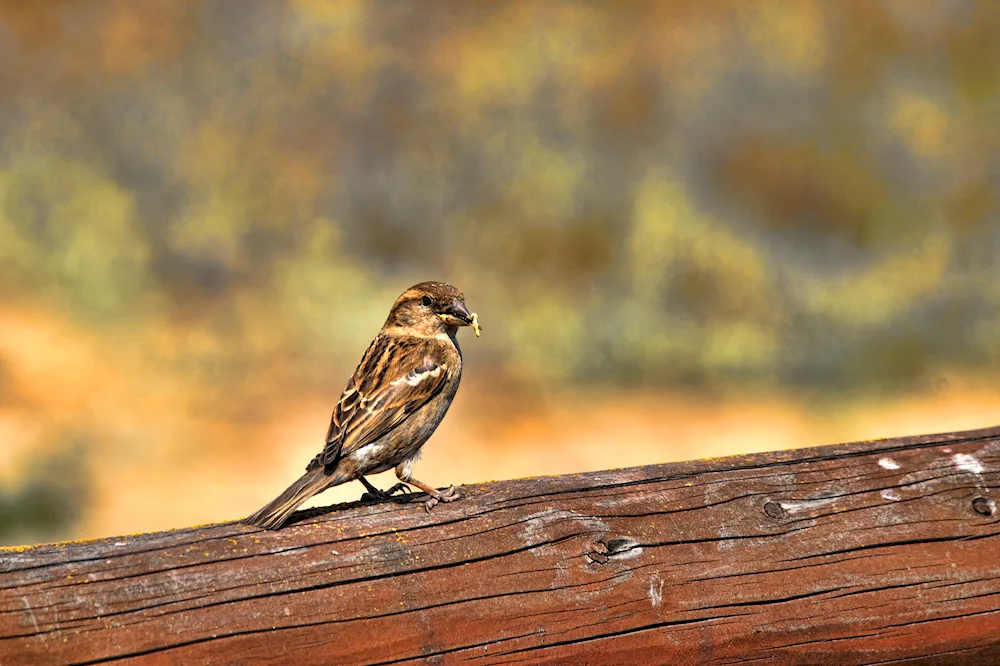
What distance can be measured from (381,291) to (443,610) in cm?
629

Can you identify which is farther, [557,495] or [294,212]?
[294,212]

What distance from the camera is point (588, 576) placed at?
2.41m

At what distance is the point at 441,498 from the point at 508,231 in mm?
6508

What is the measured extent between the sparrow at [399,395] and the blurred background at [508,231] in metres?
3.59

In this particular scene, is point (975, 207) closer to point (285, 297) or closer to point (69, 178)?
point (285, 297)

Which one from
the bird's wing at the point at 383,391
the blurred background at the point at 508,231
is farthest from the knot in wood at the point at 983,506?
the blurred background at the point at 508,231

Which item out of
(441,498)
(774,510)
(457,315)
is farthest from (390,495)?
(774,510)

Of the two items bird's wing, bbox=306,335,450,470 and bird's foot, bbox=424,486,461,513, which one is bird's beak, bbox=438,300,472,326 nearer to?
bird's wing, bbox=306,335,450,470

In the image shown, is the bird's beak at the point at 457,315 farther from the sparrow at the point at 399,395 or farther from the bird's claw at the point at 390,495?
the bird's claw at the point at 390,495

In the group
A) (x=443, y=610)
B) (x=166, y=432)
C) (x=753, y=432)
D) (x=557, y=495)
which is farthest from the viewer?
(x=753, y=432)

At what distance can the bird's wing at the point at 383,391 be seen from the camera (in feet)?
11.5

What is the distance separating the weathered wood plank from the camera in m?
2.11

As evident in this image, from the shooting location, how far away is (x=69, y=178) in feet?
27.0

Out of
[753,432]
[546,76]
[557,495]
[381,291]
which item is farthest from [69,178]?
[557,495]
